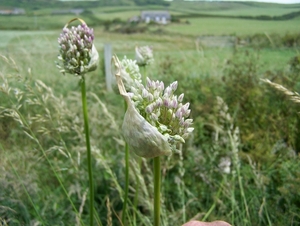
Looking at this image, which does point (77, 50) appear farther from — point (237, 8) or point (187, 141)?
point (237, 8)

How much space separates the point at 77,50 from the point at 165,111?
44 centimetres

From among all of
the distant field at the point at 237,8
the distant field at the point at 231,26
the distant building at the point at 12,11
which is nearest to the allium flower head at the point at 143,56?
the distant field at the point at 231,26

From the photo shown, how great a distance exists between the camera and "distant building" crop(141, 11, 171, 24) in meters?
4.72

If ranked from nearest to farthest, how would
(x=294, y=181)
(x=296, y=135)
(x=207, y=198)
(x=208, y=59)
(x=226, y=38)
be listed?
(x=294, y=181) → (x=207, y=198) → (x=296, y=135) → (x=208, y=59) → (x=226, y=38)

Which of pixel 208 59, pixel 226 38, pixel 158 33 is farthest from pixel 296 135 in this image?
pixel 158 33

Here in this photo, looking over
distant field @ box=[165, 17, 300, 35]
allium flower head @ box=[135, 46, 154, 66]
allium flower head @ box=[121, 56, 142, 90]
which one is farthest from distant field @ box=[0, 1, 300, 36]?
allium flower head @ box=[121, 56, 142, 90]

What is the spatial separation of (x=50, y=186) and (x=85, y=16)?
357 centimetres

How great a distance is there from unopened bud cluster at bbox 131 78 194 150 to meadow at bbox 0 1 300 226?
1.11 ft

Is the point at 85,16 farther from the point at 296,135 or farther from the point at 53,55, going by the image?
the point at 296,135

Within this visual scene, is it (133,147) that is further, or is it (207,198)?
(207,198)

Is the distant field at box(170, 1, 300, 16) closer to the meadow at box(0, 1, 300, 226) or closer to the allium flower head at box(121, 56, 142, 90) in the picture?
the meadow at box(0, 1, 300, 226)

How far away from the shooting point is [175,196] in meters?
1.67

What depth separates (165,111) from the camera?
59cm

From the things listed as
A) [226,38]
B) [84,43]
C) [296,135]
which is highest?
[84,43]
